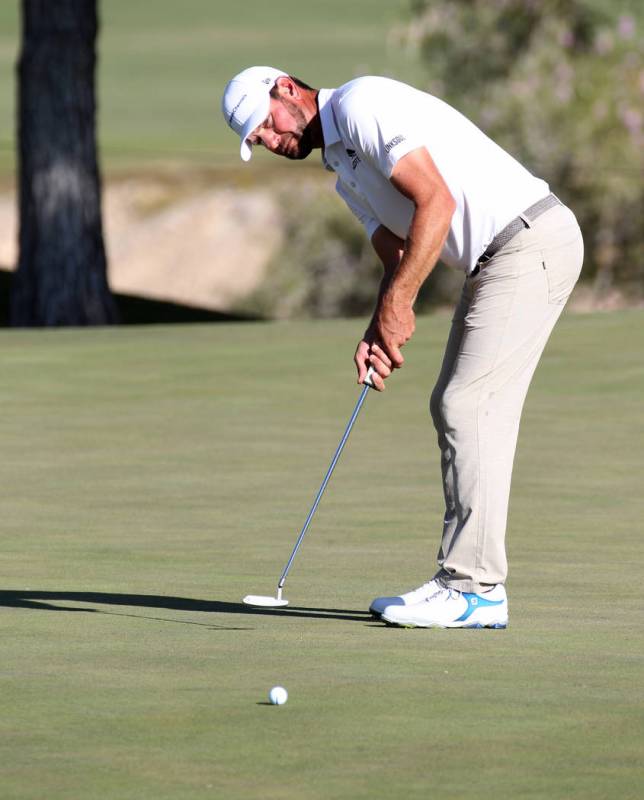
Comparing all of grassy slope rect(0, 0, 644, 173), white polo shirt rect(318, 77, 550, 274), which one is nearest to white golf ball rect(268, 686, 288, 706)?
white polo shirt rect(318, 77, 550, 274)

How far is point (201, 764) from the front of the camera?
4.71 metres

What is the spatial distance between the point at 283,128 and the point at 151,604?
158 cm

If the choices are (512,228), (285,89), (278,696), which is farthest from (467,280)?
(278,696)

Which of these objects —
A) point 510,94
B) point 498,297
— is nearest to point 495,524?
point 498,297

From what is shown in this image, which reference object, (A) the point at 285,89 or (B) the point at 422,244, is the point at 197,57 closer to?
(A) the point at 285,89

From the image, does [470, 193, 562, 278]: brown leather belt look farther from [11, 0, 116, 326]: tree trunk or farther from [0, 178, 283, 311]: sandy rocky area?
[0, 178, 283, 311]: sandy rocky area

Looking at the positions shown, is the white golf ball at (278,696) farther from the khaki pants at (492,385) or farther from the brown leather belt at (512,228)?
the brown leather belt at (512,228)

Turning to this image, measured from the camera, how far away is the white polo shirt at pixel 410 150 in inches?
255

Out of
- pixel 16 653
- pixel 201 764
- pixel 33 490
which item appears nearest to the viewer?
pixel 201 764

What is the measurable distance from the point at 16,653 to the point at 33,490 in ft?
14.3

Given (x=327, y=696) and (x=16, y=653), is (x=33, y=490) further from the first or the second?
(x=327, y=696)

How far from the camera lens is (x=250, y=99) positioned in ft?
21.7

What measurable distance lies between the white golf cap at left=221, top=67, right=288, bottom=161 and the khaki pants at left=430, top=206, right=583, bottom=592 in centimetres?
82

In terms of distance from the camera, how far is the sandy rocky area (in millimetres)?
34250
